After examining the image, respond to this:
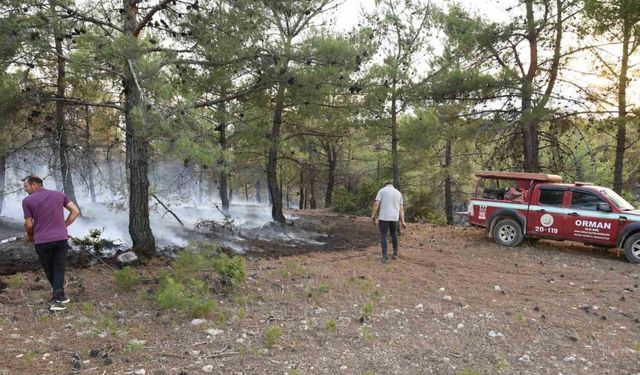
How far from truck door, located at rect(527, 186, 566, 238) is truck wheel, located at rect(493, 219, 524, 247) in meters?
0.28

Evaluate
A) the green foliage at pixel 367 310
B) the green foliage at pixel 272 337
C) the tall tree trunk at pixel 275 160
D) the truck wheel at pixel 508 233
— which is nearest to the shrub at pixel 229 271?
the green foliage at pixel 272 337

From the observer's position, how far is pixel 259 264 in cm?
889

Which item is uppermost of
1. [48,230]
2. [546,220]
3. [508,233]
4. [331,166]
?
[331,166]

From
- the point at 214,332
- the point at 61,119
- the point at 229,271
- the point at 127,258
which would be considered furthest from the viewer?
the point at 61,119

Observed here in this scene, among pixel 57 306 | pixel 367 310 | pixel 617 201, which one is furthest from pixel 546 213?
pixel 57 306

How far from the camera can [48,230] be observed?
5992 millimetres

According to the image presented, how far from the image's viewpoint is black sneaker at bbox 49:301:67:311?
5757mm

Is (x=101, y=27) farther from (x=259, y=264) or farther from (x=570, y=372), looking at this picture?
(x=570, y=372)

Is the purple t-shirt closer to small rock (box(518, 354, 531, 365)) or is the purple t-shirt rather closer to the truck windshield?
small rock (box(518, 354, 531, 365))

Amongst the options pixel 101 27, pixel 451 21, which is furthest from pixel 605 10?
pixel 101 27

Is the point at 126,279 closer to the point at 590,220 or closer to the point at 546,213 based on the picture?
the point at 546,213

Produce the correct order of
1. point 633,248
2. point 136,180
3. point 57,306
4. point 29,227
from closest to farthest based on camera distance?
point 57,306
point 29,227
point 136,180
point 633,248

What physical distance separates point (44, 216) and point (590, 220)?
11.0 metres

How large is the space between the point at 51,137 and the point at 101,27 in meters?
4.30
